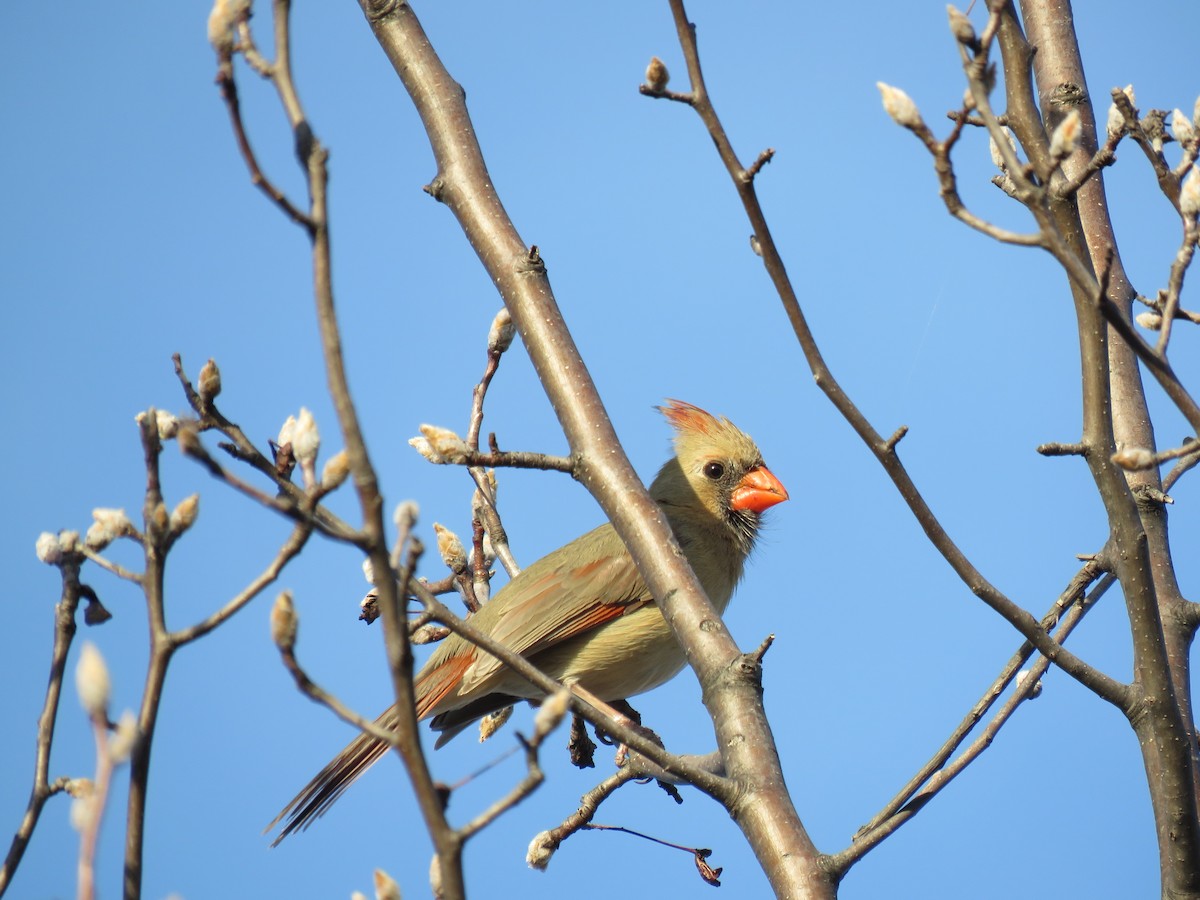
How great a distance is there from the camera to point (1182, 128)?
2.25 metres

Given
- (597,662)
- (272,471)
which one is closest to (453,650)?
(597,662)

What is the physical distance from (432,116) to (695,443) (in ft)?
7.87

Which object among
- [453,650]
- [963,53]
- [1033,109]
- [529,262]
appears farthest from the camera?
[453,650]

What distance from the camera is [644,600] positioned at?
4516 millimetres

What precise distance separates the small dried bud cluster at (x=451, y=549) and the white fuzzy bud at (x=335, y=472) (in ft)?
7.28

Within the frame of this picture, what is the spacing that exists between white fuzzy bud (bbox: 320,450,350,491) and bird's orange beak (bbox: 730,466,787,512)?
369cm

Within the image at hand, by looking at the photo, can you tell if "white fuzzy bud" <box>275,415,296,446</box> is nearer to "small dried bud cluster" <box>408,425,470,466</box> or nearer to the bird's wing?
"small dried bud cluster" <box>408,425,470,466</box>

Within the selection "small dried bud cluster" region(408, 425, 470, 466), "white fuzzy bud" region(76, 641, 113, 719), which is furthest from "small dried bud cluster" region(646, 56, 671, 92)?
"white fuzzy bud" region(76, 641, 113, 719)

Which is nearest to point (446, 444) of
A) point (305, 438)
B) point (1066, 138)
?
point (305, 438)

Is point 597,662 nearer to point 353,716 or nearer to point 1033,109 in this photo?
point 1033,109

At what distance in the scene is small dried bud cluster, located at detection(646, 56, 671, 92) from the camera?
2084 millimetres

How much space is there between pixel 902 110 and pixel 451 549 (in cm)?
239

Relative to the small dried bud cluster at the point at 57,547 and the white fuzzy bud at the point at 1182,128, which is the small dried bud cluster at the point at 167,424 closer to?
the small dried bud cluster at the point at 57,547

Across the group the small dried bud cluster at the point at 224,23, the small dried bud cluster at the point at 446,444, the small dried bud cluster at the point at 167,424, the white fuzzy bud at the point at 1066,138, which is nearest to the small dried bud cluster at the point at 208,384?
the small dried bud cluster at the point at 167,424
